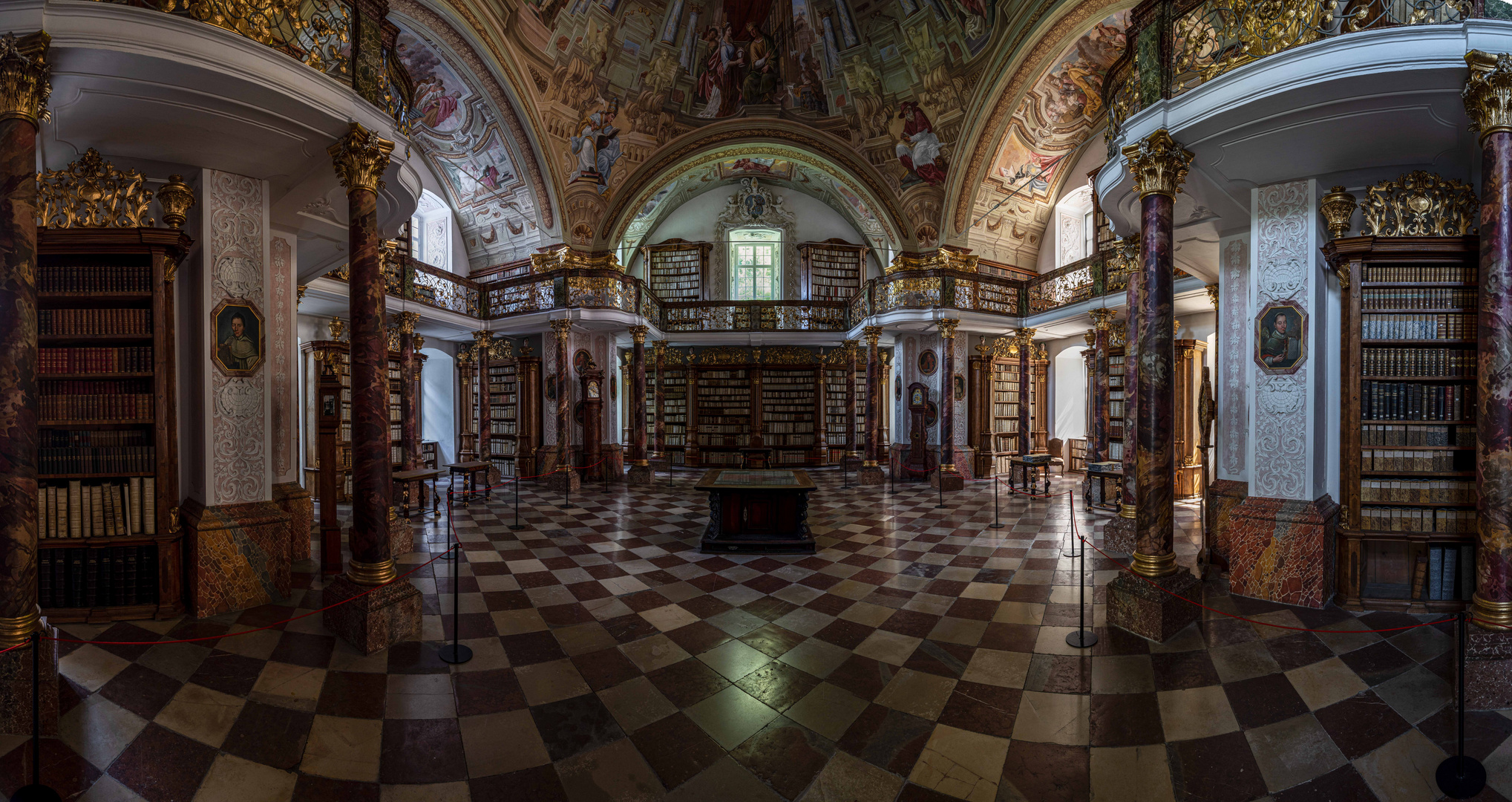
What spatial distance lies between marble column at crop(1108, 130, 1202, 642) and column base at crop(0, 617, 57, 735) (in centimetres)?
685

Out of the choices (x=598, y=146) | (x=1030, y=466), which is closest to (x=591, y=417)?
(x=598, y=146)

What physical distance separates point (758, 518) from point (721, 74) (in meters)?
10.0

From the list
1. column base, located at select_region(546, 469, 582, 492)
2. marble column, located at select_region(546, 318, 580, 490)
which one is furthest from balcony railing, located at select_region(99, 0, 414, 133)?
column base, located at select_region(546, 469, 582, 492)

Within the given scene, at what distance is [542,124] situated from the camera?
1120 centimetres

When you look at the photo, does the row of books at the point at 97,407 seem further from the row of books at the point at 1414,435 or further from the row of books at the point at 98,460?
the row of books at the point at 1414,435

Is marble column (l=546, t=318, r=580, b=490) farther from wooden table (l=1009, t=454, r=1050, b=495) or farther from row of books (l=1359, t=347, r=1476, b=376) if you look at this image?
row of books (l=1359, t=347, r=1476, b=376)

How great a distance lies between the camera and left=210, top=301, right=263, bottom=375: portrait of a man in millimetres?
4910

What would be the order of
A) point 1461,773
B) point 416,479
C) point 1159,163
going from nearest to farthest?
point 1461,773
point 1159,163
point 416,479

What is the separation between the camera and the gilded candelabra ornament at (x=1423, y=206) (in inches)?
179

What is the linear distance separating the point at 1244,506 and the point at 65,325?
395 inches

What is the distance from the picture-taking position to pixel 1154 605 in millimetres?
4195

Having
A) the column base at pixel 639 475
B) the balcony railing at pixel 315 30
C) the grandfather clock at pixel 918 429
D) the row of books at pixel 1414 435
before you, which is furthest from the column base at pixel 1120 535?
the column base at pixel 639 475

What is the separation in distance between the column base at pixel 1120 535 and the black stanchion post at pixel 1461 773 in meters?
3.61

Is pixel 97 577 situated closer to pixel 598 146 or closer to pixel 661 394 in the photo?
pixel 598 146
